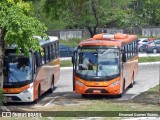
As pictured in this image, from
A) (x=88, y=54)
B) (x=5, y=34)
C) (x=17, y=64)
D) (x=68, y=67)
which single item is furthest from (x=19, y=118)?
(x=68, y=67)

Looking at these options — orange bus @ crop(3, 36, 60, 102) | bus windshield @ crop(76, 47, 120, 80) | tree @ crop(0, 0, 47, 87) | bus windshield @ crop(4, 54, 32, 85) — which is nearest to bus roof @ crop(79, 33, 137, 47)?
bus windshield @ crop(76, 47, 120, 80)

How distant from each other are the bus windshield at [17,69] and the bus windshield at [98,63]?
3.10 m

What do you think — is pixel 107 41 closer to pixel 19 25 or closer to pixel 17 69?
pixel 17 69

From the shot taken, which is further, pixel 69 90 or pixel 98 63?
pixel 69 90

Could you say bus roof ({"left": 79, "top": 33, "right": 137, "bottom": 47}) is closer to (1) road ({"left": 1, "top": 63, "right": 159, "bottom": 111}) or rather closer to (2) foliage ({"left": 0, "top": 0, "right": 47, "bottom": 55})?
(1) road ({"left": 1, "top": 63, "right": 159, "bottom": 111})

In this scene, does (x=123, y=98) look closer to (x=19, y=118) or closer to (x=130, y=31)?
(x=19, y=118)

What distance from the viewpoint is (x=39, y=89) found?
2427 centimetres

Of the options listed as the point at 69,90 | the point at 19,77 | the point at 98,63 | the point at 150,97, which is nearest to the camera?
the point at 19,77

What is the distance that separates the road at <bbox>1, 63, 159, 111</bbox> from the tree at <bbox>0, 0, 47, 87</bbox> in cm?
416

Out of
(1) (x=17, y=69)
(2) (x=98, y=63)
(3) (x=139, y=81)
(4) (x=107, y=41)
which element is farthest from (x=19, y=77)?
(3) (x=139, y=81)

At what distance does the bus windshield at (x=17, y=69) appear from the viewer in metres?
22.7

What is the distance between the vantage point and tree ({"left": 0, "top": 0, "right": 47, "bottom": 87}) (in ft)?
55.8

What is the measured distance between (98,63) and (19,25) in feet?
27.7

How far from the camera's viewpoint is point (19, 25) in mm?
16938
